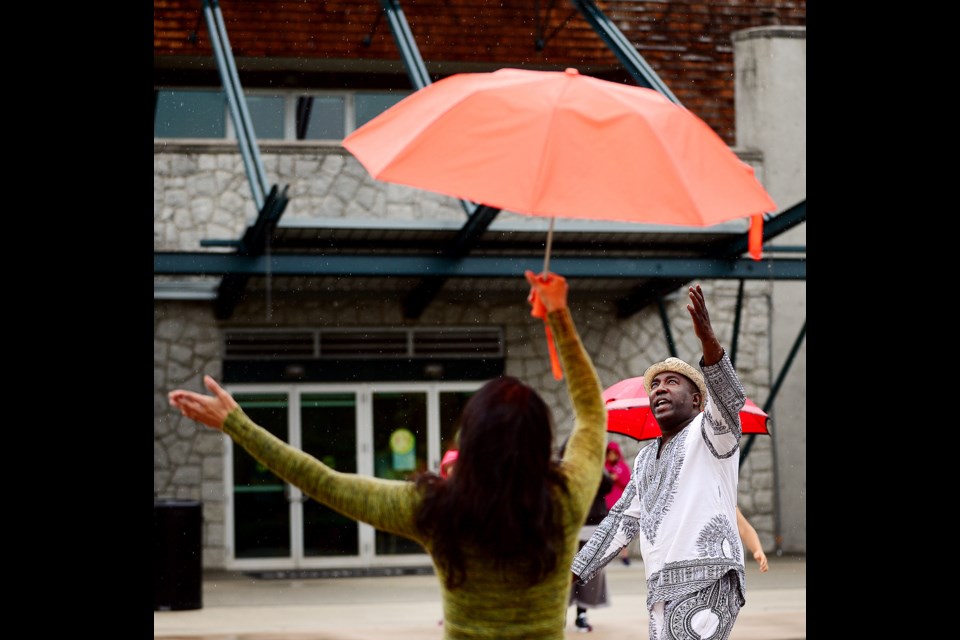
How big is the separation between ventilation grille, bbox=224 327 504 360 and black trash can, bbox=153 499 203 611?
4821mm

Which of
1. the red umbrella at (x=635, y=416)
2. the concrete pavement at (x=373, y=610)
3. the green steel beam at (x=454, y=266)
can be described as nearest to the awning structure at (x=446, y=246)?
the green steel beam at (x=454, y=266)

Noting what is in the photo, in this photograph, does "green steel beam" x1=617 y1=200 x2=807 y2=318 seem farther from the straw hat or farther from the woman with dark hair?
the woman with dark hair

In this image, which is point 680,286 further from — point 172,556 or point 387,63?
point 172,556

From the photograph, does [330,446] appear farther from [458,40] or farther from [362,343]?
[458,40]

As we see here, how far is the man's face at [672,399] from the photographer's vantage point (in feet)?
17.4

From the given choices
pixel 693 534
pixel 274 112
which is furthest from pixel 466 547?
pixel 274 112

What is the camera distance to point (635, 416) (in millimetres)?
6594

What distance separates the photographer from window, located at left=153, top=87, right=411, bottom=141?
18703mm

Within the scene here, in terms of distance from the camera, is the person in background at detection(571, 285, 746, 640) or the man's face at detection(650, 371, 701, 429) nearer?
the person in background at detection(571, 285, 746, 640)

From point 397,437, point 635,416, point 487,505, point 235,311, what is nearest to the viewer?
point 487,505

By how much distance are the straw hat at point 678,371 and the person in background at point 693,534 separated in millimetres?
210

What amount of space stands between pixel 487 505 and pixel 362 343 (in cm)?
1533

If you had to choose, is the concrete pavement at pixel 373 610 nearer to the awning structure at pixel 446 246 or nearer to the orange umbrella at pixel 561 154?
the awning structure at pixel 446 246

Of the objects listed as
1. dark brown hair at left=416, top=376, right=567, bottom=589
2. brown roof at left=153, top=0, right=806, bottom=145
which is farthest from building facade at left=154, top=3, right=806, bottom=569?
dark brown hair at left=416, top=376, right=567, bottom=589
